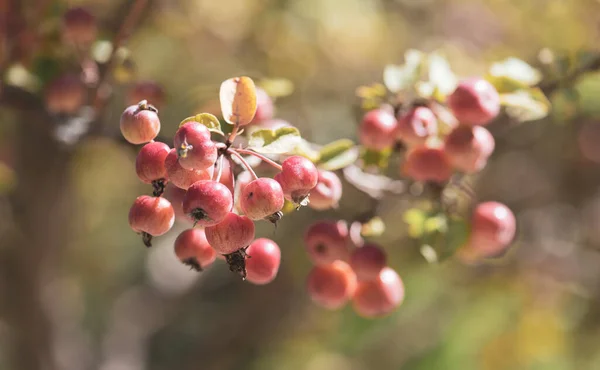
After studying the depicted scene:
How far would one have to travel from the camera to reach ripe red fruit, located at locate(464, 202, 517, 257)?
1.27 m

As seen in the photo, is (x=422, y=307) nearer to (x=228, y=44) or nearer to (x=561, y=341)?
(x=561, y=341)

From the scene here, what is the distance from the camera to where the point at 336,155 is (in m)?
1.11

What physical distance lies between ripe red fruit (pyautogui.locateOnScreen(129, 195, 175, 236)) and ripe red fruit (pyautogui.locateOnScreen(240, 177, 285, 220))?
5.4 inches

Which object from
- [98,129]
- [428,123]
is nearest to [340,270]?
[428,123]

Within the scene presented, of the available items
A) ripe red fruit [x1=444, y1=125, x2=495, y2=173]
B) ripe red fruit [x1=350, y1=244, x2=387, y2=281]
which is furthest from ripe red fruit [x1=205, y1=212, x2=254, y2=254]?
ripe red fruit [x1=444, y1=125, x2=495, y2=173]

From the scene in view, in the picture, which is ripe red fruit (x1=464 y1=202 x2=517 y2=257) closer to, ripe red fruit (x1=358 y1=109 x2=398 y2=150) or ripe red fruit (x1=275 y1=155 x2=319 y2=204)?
ripe red fruit (x1=358 y1=109 x2=398 y2=150)

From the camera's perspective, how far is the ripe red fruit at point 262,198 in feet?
2.72

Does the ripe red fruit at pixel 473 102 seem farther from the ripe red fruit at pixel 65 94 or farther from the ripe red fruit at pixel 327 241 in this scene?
the ripe red fruit at pixel 65 94

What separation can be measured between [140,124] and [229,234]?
202 millimetres

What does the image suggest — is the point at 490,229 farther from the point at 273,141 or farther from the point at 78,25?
the point at 78,25

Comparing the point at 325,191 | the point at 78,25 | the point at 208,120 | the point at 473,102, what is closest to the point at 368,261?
the point at 325,191

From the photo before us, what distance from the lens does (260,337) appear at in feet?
10.5

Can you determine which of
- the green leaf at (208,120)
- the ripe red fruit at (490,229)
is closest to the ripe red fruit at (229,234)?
the green leaf at (208,120)

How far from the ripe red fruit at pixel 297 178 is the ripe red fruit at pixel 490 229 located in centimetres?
54
